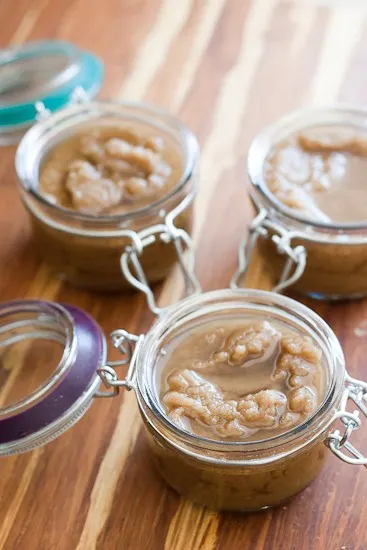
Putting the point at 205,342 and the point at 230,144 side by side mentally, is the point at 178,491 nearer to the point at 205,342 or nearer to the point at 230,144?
the point at 205,342

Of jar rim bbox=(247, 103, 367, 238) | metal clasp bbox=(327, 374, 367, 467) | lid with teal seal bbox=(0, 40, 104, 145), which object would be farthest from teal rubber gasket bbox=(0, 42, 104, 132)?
metal clasp bbox=(327, 374, 367, 467)

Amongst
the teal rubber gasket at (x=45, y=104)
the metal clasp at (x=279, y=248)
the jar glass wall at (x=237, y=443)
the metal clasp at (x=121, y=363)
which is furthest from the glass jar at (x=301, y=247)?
the teal rubber gasket at (x=45, y=104)

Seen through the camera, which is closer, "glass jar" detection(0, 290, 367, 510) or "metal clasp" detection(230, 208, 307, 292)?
"glass jar" detection(0, 290, 367, 510)

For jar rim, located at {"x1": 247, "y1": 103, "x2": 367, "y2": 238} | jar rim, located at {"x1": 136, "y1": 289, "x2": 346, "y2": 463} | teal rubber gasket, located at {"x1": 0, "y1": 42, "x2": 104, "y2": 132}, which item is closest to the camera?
jar rim, located at {"x1": 136, "y1": 289, "x2": 346, "y2": 463}

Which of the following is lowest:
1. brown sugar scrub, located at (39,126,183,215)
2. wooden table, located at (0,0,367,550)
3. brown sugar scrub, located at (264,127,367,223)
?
wooden table, located at (0,0,367,550)

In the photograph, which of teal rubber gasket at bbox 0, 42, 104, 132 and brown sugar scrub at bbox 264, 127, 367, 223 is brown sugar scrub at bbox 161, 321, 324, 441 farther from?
teal rubber gasket at bbox 0, 42, 104, 132

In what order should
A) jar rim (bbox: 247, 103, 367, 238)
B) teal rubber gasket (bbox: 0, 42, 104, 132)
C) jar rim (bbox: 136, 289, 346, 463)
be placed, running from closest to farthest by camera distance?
jar rim (bbox: 136, 289, 346, 463)
jar rim (bbox: 247, 103, 367, 238)
teal rubber gasket (bbox: 0, 42, 104, 132)

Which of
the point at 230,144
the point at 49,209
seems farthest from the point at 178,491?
the point at 230,144

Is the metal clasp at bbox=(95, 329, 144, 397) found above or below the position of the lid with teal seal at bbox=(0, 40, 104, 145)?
below
